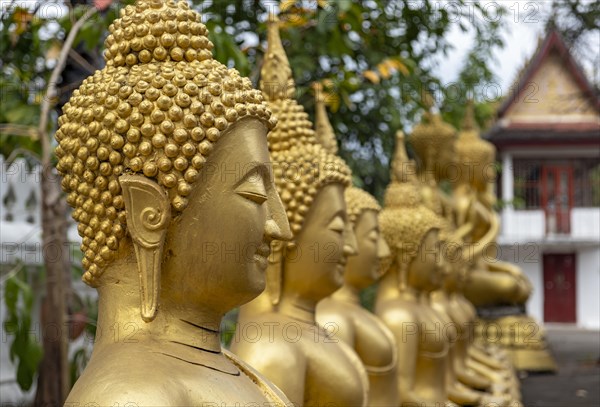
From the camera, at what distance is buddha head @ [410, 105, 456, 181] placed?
33.6ft

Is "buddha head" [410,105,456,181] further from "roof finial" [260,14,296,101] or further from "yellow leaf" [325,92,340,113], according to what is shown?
"roof finial" [260,14,296,101]

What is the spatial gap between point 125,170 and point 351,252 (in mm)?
1692

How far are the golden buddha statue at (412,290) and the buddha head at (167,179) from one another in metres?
3.24

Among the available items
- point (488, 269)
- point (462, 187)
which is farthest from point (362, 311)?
point (488, 269)

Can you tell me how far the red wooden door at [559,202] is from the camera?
22.7 metres

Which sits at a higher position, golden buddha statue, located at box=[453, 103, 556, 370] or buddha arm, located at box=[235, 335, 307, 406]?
golden buddha statue, located at box=[453, 103, 556, 370]

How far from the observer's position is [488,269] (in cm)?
1265

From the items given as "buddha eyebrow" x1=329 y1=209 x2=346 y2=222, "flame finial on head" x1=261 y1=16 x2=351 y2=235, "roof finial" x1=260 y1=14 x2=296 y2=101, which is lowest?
"buddha eyebrow" x1=329 y1=209 x2=346 y2=222

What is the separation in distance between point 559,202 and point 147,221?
69.4ft

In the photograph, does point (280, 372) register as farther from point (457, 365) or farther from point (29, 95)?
point (457, 365)

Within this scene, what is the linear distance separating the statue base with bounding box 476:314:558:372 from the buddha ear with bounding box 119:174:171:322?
9740mm

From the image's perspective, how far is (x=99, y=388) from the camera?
7.98 feet

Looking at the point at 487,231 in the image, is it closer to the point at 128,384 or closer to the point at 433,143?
the point at 433,143

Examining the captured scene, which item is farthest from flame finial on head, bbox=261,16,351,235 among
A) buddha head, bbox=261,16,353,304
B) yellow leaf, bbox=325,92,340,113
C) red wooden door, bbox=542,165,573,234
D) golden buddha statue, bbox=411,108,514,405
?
red wooden door, bbox=542,165,573,234
